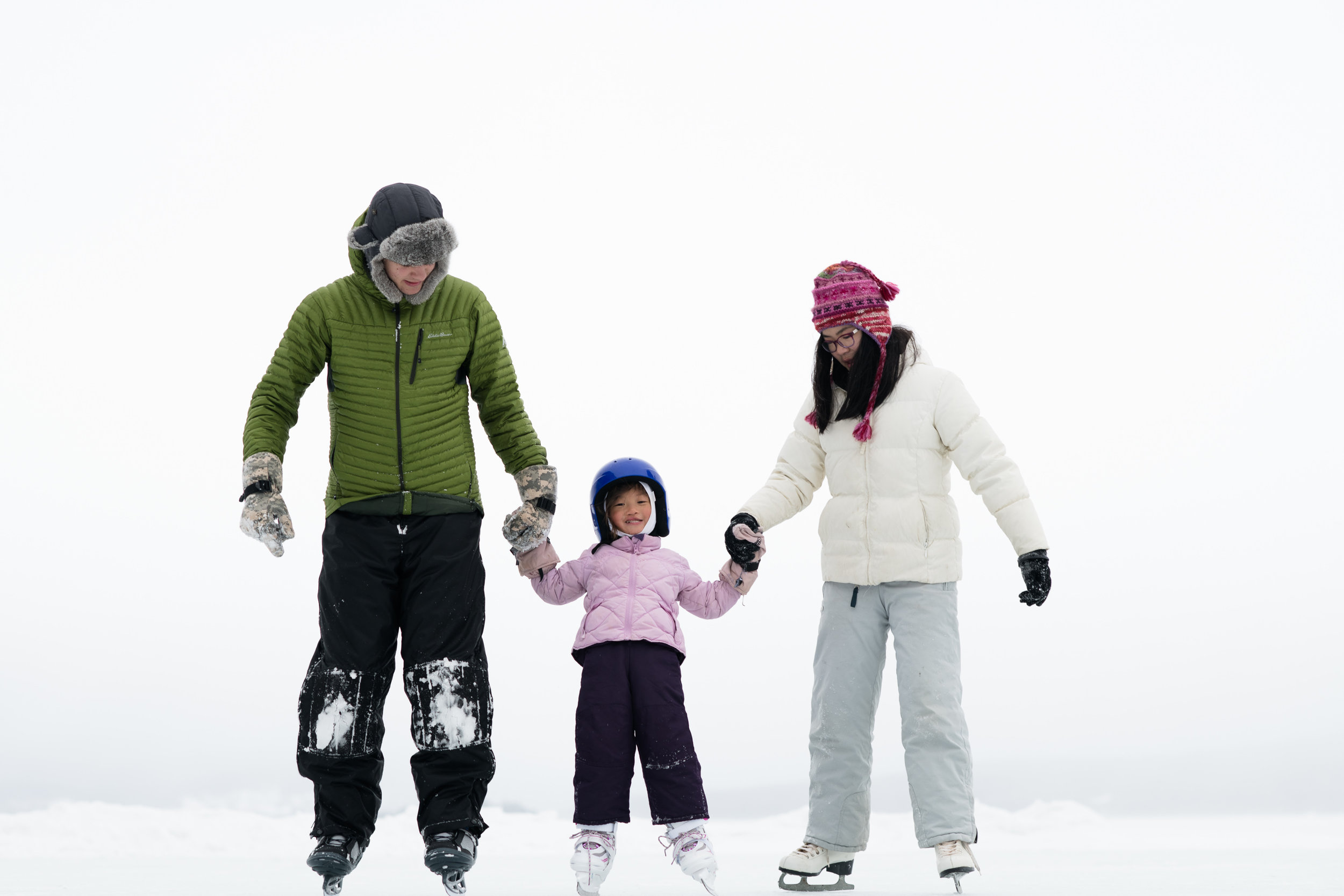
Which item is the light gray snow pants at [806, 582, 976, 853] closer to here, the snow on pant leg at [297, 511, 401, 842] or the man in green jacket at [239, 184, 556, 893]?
the man in green jacket at [239, 184, 556, 893]

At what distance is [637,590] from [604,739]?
51 centimetres

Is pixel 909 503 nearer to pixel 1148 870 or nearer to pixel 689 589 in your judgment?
pixel 689 589

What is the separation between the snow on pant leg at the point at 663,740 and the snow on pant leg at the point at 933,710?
73cm

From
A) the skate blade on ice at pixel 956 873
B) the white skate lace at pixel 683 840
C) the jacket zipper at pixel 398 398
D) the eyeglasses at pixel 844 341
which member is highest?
the eyeglasses at pixel 844 341

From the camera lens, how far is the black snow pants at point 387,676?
3.67 metres

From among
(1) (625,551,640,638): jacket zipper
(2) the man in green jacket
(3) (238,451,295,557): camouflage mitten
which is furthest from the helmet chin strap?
(3) (238,451,295,557): camouflage mitten

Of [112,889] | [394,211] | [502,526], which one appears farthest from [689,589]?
[112,889]

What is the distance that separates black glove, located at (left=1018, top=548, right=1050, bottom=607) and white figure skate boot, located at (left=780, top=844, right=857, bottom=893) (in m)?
1.09

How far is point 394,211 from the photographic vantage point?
3723mm

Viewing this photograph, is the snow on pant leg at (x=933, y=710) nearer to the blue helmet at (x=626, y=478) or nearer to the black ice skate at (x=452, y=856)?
the blue helmet at (x=626, y=478)

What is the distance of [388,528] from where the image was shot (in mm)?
3734

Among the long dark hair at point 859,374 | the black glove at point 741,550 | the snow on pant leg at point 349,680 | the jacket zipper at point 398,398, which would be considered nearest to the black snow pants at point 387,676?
the snow on pant leg at point 349,680

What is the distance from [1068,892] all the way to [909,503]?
4.64 feet

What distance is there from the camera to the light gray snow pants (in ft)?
12.9
